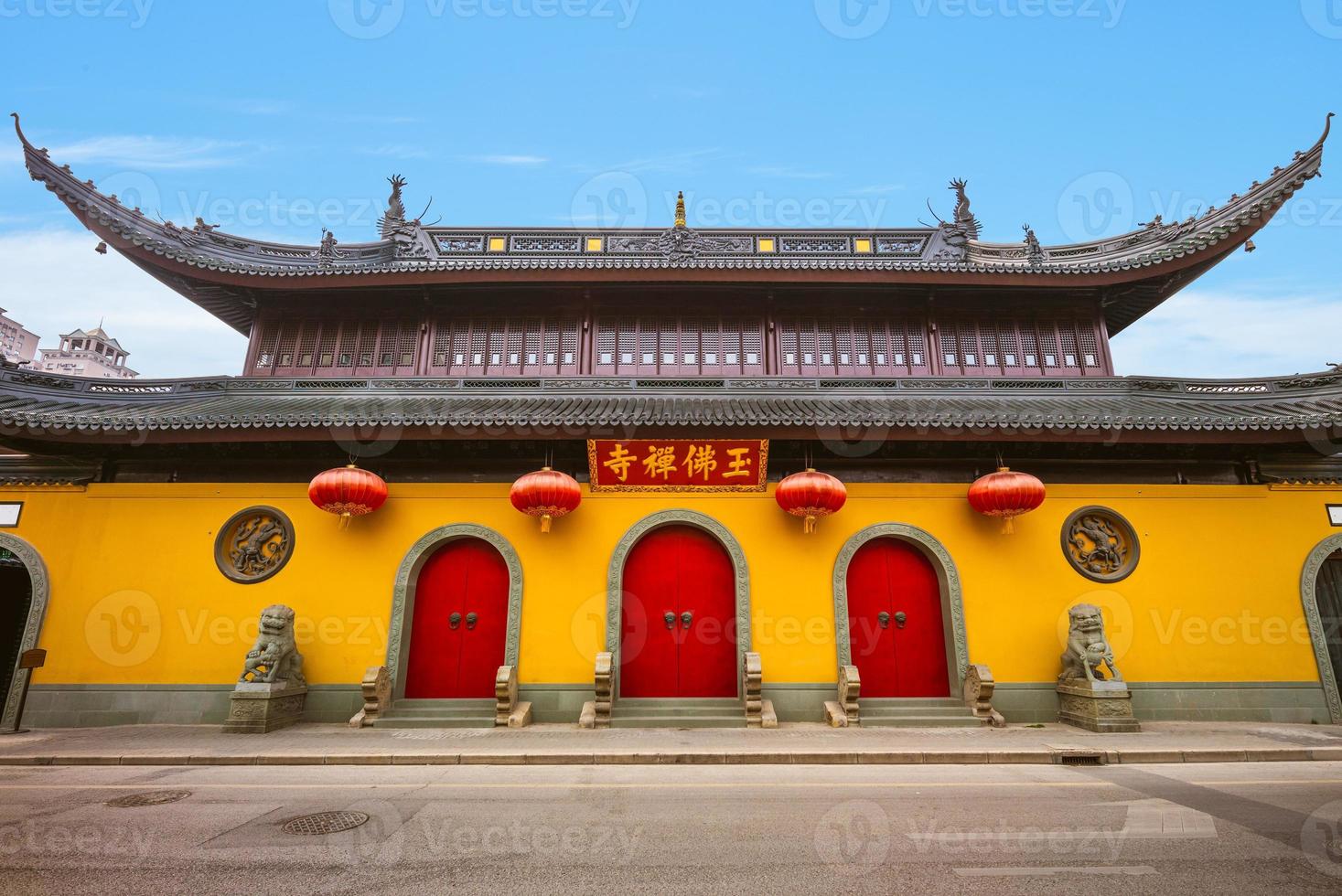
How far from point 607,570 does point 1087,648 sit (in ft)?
21.6

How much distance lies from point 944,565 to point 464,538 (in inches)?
281

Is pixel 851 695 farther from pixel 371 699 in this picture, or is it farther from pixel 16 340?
pixel 16 340

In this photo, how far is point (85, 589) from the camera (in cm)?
864

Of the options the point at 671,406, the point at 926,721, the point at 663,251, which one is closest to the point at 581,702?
the point at 671,406

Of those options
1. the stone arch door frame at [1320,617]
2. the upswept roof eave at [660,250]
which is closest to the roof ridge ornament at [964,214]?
the upswept roof eave at [660,250]

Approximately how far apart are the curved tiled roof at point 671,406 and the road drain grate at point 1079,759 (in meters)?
4.00

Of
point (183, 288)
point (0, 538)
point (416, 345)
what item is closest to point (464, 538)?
point (416, 345)

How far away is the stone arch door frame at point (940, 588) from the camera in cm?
848

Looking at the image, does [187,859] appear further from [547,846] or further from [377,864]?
[547,846]

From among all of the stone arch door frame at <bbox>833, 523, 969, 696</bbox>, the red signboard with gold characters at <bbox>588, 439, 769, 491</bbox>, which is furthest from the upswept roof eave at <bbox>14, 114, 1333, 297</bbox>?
the stone arch door frame at <bbox>833, 523, 969, 696</bbox>

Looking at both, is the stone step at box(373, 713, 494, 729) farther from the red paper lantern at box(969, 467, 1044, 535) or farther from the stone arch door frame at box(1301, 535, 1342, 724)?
the stone arch door frame at box(1301, 535, 1342, 724)

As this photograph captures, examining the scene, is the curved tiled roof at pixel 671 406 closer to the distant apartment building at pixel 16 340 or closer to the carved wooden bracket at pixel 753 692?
the carved wooden bracket at pixel 753 692

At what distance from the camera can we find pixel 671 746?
6.74m

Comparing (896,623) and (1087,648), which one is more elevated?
(896,623)
